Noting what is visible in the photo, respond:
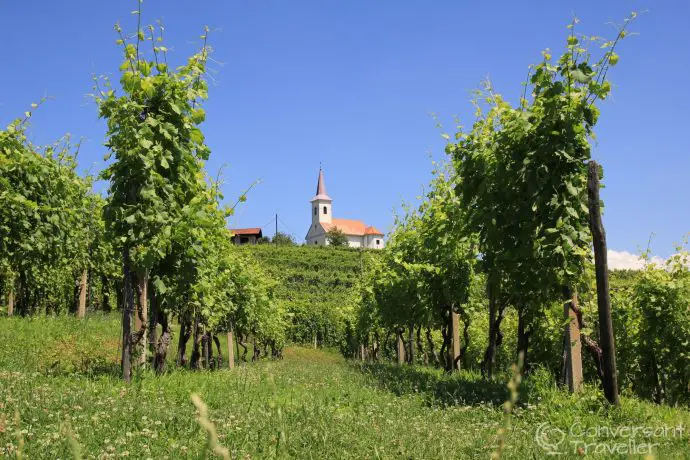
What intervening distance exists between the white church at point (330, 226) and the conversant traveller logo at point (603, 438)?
492 ft

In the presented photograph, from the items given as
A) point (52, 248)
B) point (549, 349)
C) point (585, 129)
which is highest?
point (585, 129)

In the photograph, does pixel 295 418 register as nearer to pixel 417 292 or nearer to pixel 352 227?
pixel 417 292

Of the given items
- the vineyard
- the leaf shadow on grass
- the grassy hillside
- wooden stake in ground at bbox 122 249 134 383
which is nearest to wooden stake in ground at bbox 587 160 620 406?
the vineyard

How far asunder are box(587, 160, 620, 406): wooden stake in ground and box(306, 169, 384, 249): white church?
149 meters

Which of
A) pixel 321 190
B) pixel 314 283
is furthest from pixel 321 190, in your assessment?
pixel 314 283

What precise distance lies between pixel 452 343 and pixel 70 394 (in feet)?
30.4

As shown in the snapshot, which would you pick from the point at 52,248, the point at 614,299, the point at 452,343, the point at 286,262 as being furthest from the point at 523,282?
the point at 286,262

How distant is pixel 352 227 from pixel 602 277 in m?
157

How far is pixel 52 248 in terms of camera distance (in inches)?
547

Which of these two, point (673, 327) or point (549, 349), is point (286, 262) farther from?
point (673, 327)

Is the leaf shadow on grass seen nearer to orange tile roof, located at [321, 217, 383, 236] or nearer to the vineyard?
the vineyard

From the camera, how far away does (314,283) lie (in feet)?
213

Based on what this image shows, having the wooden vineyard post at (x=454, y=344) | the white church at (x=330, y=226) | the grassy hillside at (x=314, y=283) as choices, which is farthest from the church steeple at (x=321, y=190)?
the wooden vineyard post at (x=454, y=344)

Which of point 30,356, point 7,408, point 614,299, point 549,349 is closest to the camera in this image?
point 7,408
